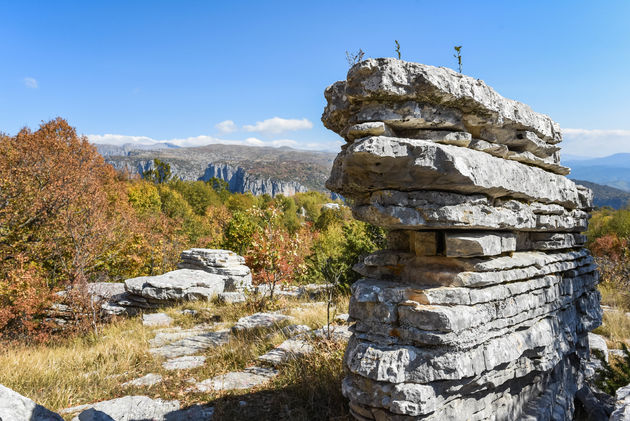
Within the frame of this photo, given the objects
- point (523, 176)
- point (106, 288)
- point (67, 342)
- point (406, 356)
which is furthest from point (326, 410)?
point (106, 288)

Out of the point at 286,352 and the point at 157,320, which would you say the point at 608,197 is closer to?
the point at 157,320

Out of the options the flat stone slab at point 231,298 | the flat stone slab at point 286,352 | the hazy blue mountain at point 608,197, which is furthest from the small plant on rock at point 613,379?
the hazy blue mountain at point 608,197

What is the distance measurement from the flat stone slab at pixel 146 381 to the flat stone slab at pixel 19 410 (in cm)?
203

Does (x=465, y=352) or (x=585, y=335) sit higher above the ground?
(x=465, y=352)

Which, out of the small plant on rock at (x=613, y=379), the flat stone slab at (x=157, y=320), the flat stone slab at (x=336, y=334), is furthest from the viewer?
the flat stone slab at (x=157, y=320)

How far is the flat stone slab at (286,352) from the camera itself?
5.68m

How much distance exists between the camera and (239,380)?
5430mm

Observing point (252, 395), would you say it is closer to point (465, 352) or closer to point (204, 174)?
point (465, 352)

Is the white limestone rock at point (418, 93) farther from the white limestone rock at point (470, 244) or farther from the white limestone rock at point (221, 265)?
the white limestone rock at point (221, 265)

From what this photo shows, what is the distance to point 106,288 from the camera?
13.1 metres

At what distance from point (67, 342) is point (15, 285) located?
7.69 feet

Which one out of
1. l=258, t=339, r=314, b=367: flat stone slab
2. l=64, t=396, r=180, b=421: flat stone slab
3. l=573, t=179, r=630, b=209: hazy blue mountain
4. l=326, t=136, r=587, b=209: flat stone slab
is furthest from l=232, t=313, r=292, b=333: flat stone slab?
l=573, t=179, r=630, b=209: hazy blue mountain

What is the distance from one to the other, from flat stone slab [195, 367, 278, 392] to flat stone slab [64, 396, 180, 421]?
0.58 meters

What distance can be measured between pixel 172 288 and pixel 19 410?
924 cm
